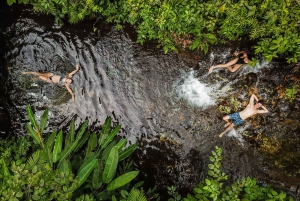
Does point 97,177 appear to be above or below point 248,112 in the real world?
above

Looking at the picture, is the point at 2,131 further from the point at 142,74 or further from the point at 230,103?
the point at 230,103

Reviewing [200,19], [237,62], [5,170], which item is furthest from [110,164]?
[237,62]

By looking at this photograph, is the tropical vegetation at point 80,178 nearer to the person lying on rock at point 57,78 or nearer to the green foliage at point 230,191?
the green foliage at point 230,191

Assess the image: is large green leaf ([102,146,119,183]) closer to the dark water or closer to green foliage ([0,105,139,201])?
green foliage ([0,105,139,201])

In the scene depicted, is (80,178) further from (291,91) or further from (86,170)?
(291,91)

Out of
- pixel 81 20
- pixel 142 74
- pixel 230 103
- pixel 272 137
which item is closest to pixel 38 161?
pixel 142 74
